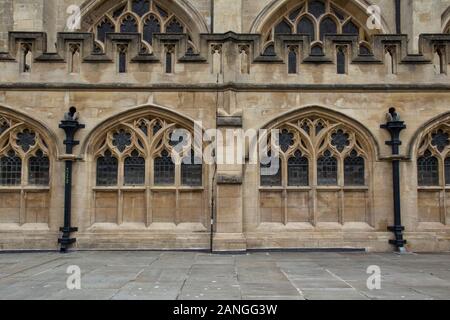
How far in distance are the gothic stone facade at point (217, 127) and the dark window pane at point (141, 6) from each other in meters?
6.97

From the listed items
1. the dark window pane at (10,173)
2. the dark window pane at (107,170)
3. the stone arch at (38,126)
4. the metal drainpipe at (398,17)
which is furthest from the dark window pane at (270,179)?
the metal drainpipe at (398,17)

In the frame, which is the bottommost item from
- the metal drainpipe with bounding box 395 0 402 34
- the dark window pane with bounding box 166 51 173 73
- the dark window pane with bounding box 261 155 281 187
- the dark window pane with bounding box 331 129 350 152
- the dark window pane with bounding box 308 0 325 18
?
the dark window pane with bounding box 261 155 281 187

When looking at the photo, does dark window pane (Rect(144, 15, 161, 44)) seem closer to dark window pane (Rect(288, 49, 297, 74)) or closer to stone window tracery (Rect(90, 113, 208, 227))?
stone window tracery (Rect(90, 113, 208, 227))

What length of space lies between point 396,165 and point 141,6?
→ 1173 centimetres

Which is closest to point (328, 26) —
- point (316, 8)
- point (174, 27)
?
point (316, 8)

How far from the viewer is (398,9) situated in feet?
50.9

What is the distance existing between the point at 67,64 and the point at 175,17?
Answer: 7308mm

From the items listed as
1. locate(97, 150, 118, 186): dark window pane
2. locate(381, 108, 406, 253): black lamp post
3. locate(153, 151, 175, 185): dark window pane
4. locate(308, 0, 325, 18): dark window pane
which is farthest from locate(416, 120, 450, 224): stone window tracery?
locate(308, 0, 325, 18): dark window pane

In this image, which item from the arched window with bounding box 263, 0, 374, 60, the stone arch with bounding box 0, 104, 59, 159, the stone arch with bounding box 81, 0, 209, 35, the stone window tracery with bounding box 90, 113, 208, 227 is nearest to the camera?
the stone arch with bounding box 0, 104, 59, 159

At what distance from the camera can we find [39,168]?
33.5 feet

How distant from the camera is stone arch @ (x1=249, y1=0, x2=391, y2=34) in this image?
1573 centimetres

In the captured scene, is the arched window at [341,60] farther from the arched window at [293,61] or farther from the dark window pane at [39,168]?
the dark window pane at [39,168]

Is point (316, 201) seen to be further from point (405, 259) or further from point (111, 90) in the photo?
point (111, 90)

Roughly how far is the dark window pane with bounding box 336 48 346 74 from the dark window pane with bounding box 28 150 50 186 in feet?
24.7
